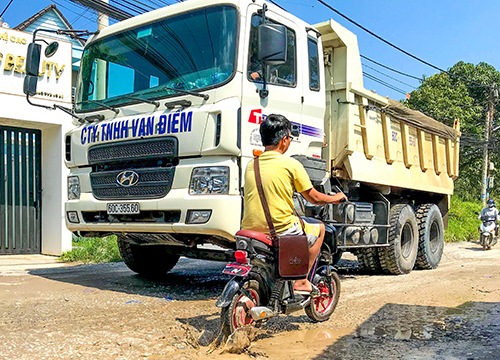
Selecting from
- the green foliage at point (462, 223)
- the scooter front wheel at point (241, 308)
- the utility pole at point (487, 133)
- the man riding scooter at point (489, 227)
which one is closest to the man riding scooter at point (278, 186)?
the scooter front wheel at point (241, 308)

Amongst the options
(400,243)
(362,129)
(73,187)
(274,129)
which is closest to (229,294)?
(274,129)

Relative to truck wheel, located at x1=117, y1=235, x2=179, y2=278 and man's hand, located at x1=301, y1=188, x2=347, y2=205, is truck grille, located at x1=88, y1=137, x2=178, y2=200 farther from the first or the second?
man's hand, located at x1=301, y1=188, x2=347, y2=205

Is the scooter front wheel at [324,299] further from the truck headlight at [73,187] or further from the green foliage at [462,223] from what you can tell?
the green foliage at [462,223]

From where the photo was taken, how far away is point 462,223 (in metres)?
19.1

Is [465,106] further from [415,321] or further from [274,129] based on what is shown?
[274,129]

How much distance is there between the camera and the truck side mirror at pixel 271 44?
16.2 feet

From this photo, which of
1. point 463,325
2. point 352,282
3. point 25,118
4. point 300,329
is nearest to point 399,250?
point 352,282

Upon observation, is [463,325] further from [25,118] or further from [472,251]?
[472,251]

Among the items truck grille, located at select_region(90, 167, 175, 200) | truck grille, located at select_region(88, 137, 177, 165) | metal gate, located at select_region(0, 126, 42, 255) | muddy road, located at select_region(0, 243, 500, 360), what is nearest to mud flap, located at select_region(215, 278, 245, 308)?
muddy road, located at select_region(0, 243, 500, 360)

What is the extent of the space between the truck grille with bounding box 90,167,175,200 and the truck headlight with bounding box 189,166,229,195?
0.27 meters

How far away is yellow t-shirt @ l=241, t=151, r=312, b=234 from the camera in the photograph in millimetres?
3975

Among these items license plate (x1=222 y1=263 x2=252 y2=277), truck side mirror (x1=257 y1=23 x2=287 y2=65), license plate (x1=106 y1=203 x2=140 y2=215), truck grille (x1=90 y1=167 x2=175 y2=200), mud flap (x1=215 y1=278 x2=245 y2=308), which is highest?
truck side mirror (x1=257 y1=23 x2=287 y2=65)

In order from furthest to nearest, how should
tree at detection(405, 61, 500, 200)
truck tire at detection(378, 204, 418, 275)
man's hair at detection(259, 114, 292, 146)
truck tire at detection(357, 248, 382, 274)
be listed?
tree at detection(405, 61, 500, 200) < truck tire at detection(357, 248, 382, 274) < truck tire at detection(378, 204, 418, 275) < man's hair at detection(259, 114, 292, 146)

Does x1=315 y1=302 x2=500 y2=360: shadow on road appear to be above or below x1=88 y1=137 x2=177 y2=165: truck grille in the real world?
below
